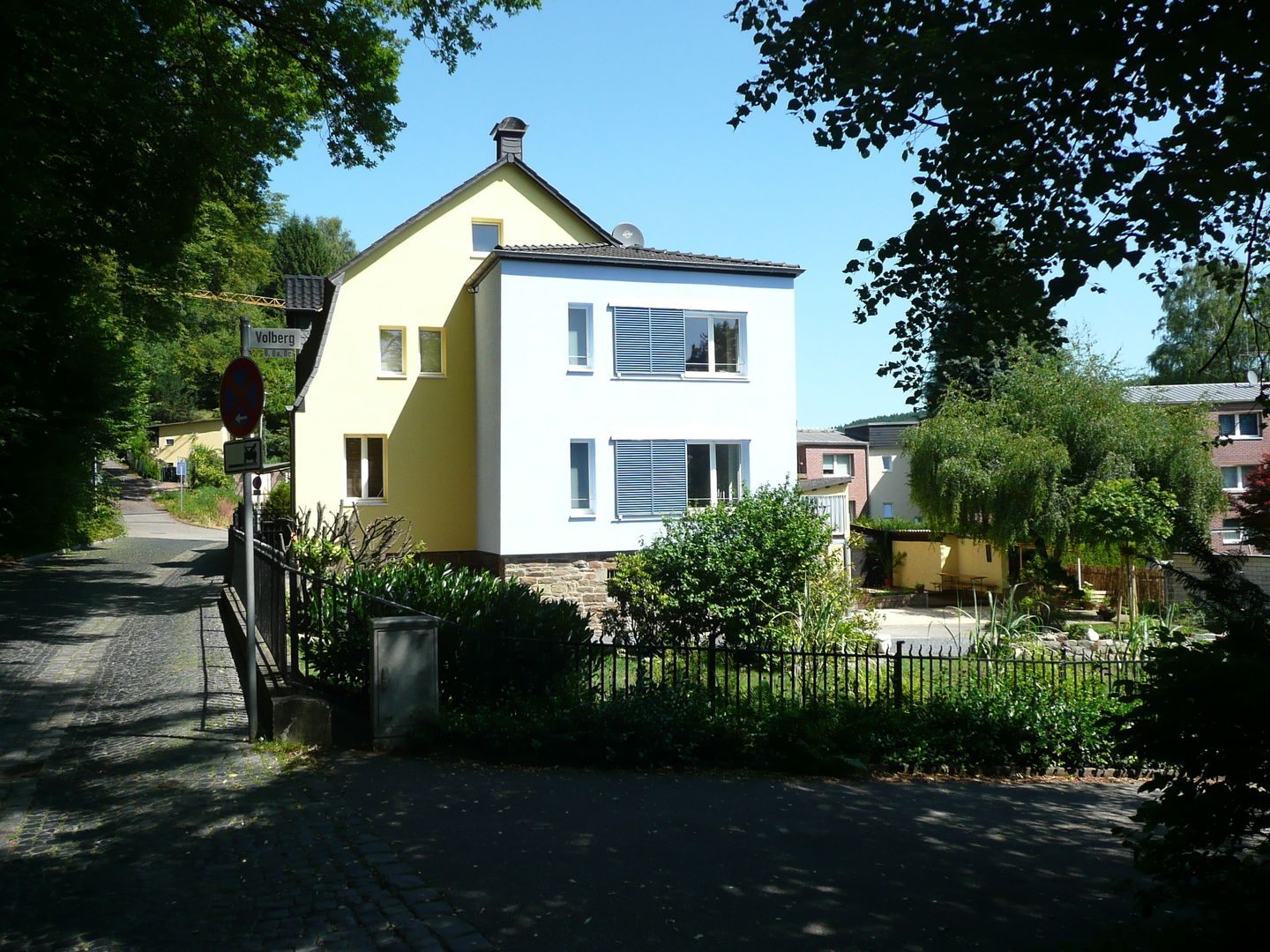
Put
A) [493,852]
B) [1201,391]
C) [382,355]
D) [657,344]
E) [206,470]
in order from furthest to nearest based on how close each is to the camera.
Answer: [206,470] < [1201,391] < [382,355] < [657,344] < [493,852]

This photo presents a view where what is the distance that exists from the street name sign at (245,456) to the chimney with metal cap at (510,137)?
20.0m

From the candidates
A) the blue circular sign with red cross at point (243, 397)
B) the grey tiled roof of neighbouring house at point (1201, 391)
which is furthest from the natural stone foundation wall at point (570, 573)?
the grey tiled roof of neighbouring house at point (1201, 391)

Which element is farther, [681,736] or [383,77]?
[383,77]

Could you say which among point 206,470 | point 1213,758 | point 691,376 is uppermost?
point 691,376

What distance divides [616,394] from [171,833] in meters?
17.3

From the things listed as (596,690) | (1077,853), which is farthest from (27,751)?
(1077,853)

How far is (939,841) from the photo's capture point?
679 cm

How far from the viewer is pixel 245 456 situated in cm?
838

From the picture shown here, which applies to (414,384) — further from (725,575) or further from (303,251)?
(303,251)

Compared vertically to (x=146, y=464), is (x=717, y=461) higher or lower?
lower

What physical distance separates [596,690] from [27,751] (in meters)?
4.69

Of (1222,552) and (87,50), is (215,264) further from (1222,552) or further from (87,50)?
(1222,552)

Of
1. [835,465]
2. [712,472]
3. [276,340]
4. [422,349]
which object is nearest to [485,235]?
[422,349]

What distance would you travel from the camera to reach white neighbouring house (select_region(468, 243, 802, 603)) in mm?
22422
